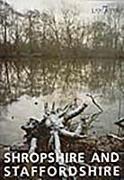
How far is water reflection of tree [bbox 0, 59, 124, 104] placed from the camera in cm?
143

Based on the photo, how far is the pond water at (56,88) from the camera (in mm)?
1430

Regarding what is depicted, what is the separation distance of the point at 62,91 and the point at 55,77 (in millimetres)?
44

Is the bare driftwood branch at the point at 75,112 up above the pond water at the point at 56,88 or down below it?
below

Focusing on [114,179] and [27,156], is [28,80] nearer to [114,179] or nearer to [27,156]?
A: [27,156]

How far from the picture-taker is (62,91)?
1439 mm

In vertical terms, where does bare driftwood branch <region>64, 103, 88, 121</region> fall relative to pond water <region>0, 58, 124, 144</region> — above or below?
below

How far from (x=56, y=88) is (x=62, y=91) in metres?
0.02

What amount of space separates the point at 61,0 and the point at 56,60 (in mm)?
164

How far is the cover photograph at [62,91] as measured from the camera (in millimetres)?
1420

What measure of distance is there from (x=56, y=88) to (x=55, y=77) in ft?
Result: 0.10

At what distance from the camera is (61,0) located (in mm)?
1404

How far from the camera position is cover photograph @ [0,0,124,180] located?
1.42 m

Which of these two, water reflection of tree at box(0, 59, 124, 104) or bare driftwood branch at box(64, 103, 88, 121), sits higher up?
water reflection of tree at box(0, 59, 124, 104)

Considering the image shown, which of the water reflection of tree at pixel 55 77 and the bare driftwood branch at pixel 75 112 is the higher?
the water reflection of tree at pixel 55 77
